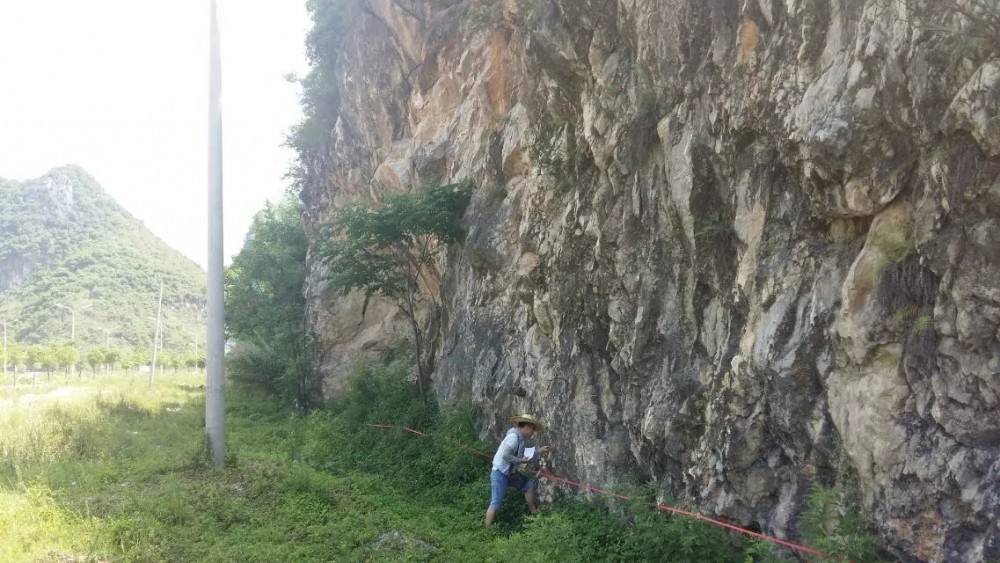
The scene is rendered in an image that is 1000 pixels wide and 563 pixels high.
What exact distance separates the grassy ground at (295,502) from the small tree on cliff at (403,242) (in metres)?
2.01

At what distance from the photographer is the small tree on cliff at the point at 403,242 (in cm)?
1356

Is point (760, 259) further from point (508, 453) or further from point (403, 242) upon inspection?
point (403, 242)

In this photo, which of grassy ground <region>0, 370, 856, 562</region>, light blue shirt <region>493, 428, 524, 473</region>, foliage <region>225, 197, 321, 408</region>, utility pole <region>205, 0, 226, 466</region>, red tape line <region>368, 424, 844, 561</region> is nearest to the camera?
red tape line <region>368, 424, 844, 561</region>

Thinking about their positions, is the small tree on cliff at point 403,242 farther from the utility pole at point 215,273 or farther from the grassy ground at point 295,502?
the utility pole at point 215,273

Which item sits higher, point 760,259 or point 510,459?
point 760,259

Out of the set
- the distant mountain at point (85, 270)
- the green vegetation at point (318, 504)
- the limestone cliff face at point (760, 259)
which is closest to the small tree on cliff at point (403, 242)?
the limestone cliff face at point (760, 259)

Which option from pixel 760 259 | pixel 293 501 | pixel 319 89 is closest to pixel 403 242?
pixel 293 501

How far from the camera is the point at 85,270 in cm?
9200

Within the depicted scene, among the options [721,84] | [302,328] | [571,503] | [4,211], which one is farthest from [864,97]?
[4,211]

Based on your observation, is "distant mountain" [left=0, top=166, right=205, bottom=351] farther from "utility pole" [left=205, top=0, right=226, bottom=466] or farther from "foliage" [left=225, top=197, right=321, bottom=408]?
"utility pole" [left=205, top=0, right=226, bottom=466]

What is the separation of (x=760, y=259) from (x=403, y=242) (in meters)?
9.84

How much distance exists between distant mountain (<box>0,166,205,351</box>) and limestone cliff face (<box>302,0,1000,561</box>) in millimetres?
79202

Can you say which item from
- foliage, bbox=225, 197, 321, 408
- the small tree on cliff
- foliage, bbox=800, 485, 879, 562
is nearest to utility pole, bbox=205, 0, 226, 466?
the small tree on cliff

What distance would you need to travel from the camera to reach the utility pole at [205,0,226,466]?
10.5 meters
